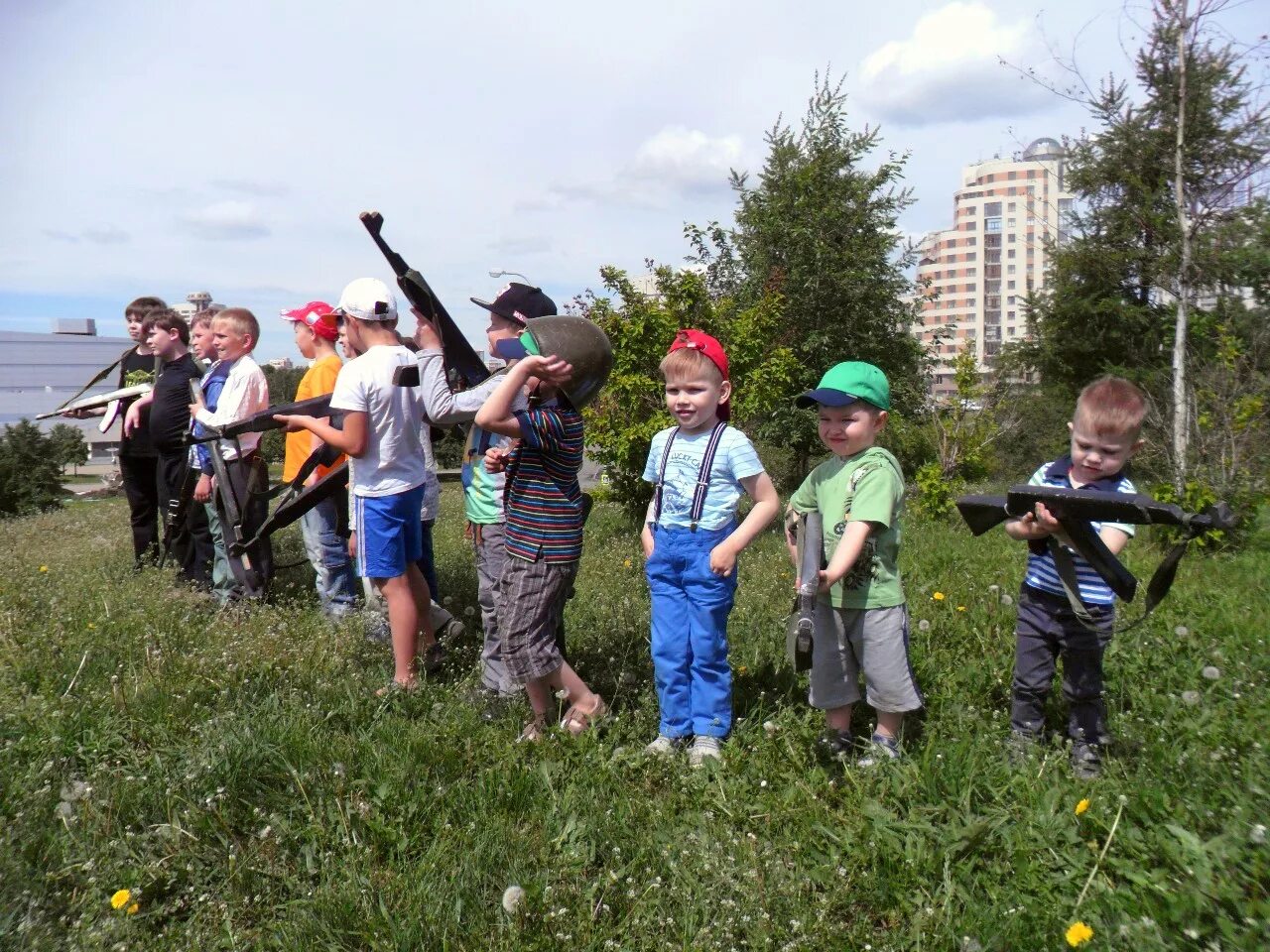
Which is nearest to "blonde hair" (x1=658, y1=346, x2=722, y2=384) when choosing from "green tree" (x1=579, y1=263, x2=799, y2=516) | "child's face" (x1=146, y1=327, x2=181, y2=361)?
"child's face" (x1=146, y1=327, x2=181, y2=361)

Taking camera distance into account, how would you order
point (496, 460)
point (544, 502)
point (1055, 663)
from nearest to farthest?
1. point (1055, 663)
2. point (544, 502)
3. point (496, 460)

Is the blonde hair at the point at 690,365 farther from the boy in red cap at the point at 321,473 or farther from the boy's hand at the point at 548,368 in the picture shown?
the boy in red cap at the point at 321,473

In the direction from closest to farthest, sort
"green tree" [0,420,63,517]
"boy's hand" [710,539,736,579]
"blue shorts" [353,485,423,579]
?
"boy's hand" [710,539,736,579] < "blue shorts" [353,485,423,579] < "green tree" [0,420,63,517]

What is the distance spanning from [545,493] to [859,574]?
4.35ft

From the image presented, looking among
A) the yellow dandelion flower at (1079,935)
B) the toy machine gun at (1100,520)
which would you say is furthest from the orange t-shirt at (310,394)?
the yellow dandelion flower at (1079,935)

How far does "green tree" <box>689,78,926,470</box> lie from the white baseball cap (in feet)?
45.0

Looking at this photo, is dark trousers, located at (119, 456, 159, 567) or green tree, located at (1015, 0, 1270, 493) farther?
green tree, located at (1015, 0, 1270, 493)

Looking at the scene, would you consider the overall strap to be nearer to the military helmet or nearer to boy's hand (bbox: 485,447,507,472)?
the military helmet

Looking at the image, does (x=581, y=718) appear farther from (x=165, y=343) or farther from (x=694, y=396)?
(x=165, y=343)

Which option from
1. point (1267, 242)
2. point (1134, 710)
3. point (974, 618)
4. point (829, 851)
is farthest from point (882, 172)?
point (829, 851)

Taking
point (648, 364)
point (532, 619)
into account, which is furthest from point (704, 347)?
point (648, 364)

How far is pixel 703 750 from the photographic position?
373 cm

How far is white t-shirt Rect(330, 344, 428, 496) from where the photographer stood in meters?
4.41

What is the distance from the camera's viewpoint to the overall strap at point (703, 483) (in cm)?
372
